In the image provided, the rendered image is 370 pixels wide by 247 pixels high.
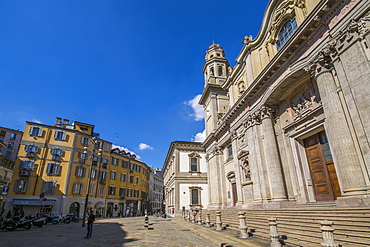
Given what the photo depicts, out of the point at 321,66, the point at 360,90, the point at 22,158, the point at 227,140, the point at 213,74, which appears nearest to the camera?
the point at 360,90

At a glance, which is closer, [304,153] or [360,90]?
[360,90]

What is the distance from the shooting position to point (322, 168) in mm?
11031

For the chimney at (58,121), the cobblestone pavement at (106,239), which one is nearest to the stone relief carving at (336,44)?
the cobblestone pavement at (106,239)

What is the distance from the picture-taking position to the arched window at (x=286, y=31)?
13.1 meters

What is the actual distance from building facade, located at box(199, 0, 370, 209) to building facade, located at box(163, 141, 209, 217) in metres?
10.4

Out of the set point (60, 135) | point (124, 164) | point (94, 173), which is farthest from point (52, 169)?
point (124, 164)

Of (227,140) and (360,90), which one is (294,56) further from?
(227,140)

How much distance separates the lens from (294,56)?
11859 millimetres

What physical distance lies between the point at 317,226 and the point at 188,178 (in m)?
25.9

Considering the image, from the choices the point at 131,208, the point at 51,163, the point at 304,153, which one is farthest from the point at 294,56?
the point at 131,208

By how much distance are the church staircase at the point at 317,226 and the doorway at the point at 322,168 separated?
2989mm

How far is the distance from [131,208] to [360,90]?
135 feet

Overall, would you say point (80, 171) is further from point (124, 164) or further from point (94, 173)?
point (124, 164)

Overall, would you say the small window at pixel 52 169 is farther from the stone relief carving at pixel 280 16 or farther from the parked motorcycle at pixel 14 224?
the stone relief carving at pixel 280 16
